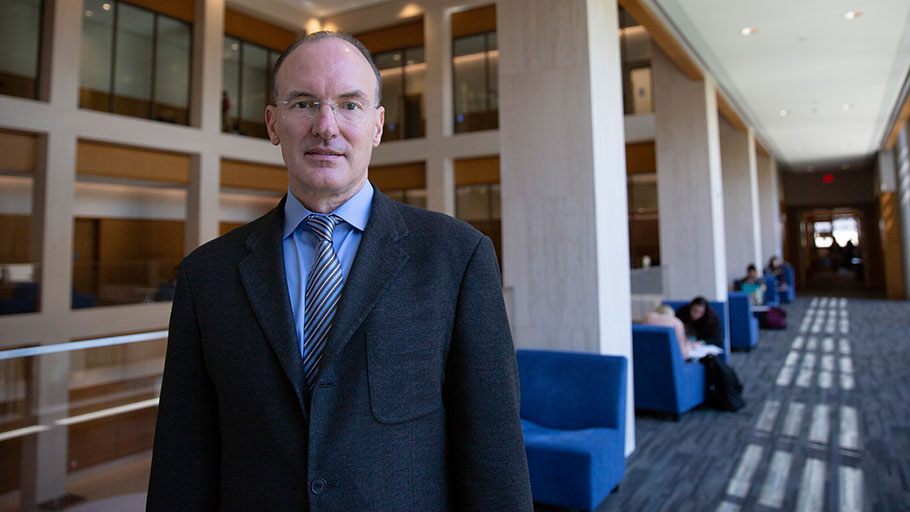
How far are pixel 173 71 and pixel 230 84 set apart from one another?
1.66 m

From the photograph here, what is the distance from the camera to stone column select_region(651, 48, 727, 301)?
877cm

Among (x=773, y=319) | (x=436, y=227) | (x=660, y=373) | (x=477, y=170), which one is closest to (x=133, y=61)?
(x=477, y=170)

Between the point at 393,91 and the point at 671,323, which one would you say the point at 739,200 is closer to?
the point at 671,323

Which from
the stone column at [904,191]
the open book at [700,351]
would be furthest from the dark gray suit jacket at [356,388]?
the stone column at [904,191]

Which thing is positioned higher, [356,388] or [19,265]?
[19,265]

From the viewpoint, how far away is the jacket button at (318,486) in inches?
37.7

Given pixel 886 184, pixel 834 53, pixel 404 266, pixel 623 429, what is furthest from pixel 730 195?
pixel 404 266

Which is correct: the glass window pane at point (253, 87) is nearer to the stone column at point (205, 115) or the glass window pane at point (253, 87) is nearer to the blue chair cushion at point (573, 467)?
the stone column at point (205, 115)

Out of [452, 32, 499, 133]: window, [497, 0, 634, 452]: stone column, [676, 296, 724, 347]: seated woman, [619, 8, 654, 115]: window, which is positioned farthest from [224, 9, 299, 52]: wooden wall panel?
[676, 296, 724, 347]: seated woman

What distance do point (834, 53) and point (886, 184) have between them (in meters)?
11.4

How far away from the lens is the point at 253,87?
15.6 metres

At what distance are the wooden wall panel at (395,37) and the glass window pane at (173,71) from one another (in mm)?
4478

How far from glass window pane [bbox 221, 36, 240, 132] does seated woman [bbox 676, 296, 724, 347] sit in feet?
40.9

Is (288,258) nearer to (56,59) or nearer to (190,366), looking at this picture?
(190,366)
